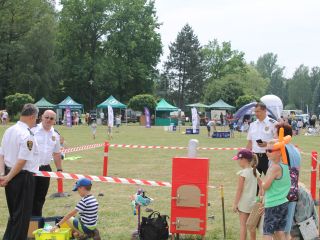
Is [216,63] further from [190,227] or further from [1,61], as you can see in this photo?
[190,227]

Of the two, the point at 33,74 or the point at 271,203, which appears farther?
the point at 33,74

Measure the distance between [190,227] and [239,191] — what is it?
1013mm

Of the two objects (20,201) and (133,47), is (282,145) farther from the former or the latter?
(133,47)

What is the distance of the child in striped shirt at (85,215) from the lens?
6.72m

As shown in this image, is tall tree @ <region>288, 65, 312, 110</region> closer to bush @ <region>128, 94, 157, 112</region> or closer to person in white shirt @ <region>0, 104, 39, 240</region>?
bush @ <region>128, 94, 157, 112</region>

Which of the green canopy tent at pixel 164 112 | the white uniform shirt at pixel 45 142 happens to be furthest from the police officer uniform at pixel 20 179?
the green canopy tent at pixel 164 112

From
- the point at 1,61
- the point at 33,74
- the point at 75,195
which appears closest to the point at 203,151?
the point at 75,195

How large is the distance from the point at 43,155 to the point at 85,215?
2127mm

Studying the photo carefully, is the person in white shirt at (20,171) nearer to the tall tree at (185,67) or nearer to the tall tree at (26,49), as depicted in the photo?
the tall tree at (26,49)

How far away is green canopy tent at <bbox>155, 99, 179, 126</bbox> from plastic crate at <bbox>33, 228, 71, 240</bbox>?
51231 mm

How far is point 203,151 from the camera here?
2305 cm

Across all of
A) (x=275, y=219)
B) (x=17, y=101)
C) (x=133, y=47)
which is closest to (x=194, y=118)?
(x=17, y=101)

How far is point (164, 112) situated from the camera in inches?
2410

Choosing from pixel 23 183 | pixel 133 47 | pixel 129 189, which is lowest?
pixel 129 189
